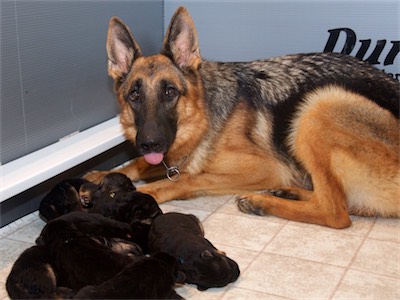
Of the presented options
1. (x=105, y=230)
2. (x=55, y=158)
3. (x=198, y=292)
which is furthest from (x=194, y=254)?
(x=55, y=158)

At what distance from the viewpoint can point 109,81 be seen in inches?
185

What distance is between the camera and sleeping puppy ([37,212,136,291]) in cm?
271

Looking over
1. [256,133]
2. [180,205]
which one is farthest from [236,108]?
[180,205]

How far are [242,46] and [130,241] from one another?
2.46 m

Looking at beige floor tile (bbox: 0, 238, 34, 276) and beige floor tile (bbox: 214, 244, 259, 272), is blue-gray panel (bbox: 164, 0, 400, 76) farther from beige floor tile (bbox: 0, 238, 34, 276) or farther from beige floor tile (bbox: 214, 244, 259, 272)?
beige floor tile (bbox: 0, 238, 34, 276)

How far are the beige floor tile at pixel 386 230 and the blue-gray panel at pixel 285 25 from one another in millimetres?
1370

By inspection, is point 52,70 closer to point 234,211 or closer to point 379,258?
point 234,211

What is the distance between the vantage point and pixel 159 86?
12.4 ft

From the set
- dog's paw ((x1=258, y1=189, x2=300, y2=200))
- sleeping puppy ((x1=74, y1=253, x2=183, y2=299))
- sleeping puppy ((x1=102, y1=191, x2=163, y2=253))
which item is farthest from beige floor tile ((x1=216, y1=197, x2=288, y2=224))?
sleeping puppy ((x1=74, y1=253, x2=183, y2=299))

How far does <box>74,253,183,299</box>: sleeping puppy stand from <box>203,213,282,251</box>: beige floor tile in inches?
32.4

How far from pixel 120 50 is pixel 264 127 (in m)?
1.14

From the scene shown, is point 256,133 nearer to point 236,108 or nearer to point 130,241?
point 236,108

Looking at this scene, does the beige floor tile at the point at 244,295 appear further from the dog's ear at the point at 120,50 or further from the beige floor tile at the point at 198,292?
the dog's ear at the point at 120,50

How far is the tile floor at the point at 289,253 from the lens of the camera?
2.98 m
